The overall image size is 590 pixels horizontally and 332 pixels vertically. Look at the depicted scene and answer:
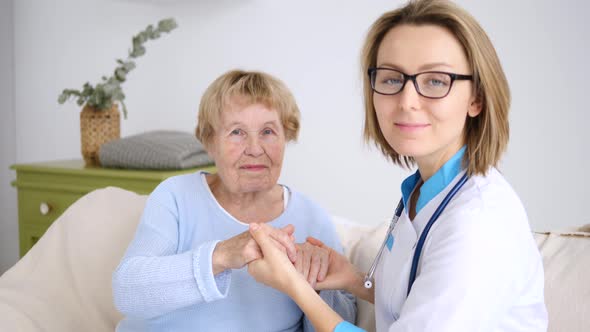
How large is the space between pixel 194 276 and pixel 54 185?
207 cm

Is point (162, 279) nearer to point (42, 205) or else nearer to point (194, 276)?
point (194, 276)

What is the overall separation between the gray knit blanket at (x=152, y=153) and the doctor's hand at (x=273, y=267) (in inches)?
68.3

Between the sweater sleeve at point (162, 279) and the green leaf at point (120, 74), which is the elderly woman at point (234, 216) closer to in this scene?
the sweater sleeve at point (162, 279)

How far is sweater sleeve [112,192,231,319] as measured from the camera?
4.28 ft

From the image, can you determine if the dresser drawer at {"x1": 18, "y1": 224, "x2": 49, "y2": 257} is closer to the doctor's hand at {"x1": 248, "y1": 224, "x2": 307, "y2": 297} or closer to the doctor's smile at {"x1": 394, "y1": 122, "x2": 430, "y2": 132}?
the doctor's hand at {"x1": 248, "y1": 224, "x2": 307, "y2": 297}

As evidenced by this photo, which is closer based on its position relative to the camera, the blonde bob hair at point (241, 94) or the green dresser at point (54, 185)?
the blonde bob hair at point (241, 94)

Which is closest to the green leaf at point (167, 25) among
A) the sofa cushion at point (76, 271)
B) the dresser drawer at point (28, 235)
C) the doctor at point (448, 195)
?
the dresser drawer at point (28, 235)

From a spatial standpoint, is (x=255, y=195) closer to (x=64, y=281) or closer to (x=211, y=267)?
(x=211, y=267)

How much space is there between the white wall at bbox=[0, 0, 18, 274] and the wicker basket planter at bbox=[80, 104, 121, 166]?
1048 mm

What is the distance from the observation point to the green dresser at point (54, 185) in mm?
2969

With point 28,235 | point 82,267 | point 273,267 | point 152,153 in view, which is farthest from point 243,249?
point 28,235

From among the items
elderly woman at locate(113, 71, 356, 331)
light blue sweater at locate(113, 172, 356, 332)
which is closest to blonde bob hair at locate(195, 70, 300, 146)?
elderly woman at locate(113, 71, 356, 331)

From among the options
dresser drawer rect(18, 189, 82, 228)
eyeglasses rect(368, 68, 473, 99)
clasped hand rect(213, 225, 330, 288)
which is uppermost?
eyeglasses rect(368, 68, 473, 99)

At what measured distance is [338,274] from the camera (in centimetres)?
142
